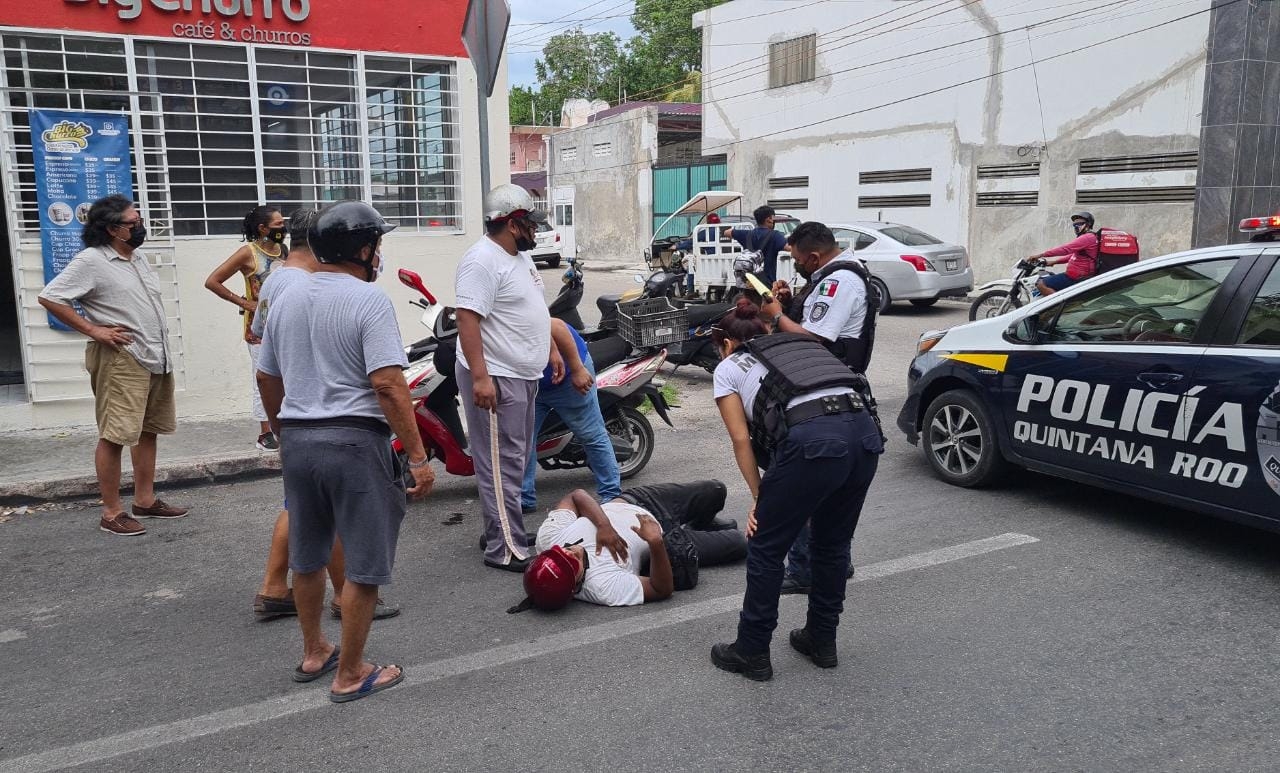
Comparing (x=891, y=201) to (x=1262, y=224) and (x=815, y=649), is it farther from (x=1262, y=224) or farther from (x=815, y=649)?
(x=815, y=649)

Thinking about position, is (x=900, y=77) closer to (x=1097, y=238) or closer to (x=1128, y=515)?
(x=1097, y=238)

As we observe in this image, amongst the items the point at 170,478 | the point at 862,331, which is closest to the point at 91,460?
the point at 170,478

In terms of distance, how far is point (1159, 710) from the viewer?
3359 millimetres

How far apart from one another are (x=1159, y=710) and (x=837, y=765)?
1.18 meters

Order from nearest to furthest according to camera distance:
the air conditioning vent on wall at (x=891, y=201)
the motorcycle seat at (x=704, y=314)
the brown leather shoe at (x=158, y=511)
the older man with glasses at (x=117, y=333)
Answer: the older man with glasses at (x=117, y=333) < the brown leather shoe at (x=158, y=511) < the motorcycle seat at (x=704, y=314) < the air conditioning vent on wall at (x=891, y=201)

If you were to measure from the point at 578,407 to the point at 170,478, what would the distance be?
9.79 ft

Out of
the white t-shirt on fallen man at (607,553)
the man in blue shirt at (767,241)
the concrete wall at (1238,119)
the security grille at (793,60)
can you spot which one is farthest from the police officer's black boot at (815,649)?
the security grille at (793,60)

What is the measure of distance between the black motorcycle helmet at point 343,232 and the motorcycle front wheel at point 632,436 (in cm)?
325

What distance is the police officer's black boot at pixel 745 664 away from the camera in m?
3.63

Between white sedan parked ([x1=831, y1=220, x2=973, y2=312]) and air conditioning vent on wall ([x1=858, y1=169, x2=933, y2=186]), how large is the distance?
513 cm

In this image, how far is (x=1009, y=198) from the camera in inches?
770

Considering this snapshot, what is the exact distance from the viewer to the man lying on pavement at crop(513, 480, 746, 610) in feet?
14.0

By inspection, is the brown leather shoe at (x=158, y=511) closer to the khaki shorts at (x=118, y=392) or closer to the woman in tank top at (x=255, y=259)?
the khaki shorts at (x=118, y=392)

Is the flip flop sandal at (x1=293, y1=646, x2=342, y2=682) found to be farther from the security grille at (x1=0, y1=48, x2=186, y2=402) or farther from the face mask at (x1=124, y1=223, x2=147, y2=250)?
the security grille at (x1=0, y1=48, x2=186, y2=402)
